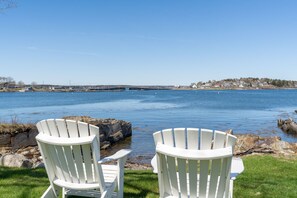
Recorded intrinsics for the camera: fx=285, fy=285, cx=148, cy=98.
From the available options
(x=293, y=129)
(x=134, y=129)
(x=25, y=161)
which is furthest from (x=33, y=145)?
(x=293, y=129)

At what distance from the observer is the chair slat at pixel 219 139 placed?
2920mm

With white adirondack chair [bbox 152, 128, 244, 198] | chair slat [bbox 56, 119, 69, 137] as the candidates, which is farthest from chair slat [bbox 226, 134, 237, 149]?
chair slat [bbox 56, 119, 69, 137]

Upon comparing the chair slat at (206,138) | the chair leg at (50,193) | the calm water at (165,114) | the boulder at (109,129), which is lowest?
the calm water at (165,114)

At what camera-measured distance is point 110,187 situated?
3801mm

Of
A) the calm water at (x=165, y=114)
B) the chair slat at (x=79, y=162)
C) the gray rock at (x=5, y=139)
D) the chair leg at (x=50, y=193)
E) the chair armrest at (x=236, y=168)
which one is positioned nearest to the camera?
the chair armrest at (x=236, y=168)

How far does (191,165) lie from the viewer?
284 centimetres

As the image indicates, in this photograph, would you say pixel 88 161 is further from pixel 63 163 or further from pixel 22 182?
pixel 22 182

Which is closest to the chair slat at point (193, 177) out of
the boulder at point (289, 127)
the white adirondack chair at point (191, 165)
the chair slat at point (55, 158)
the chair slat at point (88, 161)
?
the white adirondack chair at point (191, 165)

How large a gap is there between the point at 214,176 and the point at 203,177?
0.11 metres

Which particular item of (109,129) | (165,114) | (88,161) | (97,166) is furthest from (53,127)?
(165,114)

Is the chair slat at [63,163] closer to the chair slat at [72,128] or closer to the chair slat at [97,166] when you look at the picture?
the chair slat at [72,128]

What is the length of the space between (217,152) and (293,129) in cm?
2644

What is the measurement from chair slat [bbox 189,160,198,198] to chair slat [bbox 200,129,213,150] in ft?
0.88

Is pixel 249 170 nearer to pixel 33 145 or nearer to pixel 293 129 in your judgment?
pixel 33 145
